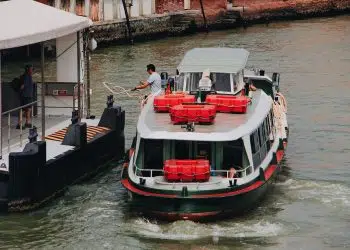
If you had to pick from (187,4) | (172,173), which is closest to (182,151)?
(172,173)

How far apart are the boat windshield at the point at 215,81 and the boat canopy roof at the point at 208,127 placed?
27.8 inches

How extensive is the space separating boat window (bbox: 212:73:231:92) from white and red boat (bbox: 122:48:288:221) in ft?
0.05

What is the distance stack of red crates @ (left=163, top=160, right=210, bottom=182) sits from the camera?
1416cm

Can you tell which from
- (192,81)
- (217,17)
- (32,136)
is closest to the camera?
(32,136)

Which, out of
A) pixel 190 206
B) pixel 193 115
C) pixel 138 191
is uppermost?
pixel 193 115

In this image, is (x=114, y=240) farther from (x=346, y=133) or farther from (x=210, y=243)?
(x=346, y=133)

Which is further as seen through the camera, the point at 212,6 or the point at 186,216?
the point at 212,6

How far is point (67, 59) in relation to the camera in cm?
1808

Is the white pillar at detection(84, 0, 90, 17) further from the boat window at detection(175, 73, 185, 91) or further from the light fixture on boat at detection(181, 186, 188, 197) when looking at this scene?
the light fixture on boat at detection(181, 186, 188, 197)

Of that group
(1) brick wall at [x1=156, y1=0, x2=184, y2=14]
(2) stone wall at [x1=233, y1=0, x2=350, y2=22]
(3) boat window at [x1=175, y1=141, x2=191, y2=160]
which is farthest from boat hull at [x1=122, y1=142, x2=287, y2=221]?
(2) stone wall at [x1=233, y1=0, x2=350, y2=22]

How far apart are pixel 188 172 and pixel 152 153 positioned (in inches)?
41.9

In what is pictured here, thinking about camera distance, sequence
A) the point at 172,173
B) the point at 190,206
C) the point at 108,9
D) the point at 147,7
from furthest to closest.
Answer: the point at 147,7 → the point at 108,9 → the point at 172,173 → the point at 190,206

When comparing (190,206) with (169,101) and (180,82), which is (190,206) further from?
(180,82)

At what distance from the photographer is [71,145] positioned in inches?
637
